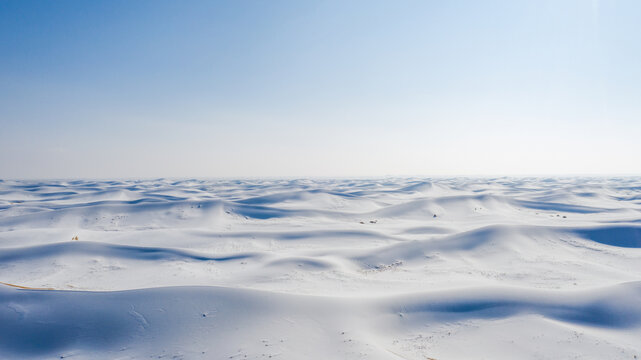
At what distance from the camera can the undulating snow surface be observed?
4.06 meters

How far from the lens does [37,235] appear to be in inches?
440

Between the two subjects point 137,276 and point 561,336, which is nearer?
point 561,336

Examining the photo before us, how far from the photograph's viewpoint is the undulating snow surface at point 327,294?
4059 millimetres

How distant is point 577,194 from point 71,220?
39.0 m

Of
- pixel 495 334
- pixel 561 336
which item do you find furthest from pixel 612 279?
pixel 495 334

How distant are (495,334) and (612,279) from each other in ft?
16.5

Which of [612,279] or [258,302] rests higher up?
[258,302]

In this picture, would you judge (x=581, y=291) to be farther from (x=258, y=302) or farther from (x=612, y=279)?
(x=258, y=302)

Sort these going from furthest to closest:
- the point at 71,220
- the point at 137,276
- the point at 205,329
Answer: the point at 71,220 → the point at 137,276 → the point at 205,329

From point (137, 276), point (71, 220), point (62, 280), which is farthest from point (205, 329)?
point (71, 220)

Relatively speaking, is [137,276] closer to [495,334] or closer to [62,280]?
[62,280]

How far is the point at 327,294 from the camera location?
239 inches

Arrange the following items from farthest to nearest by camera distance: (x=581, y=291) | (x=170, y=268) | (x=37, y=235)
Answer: (x=37, y=235) → (x=170, y=268) → (x=581, y=291)

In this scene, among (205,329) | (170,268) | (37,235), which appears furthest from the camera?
(37,235)
